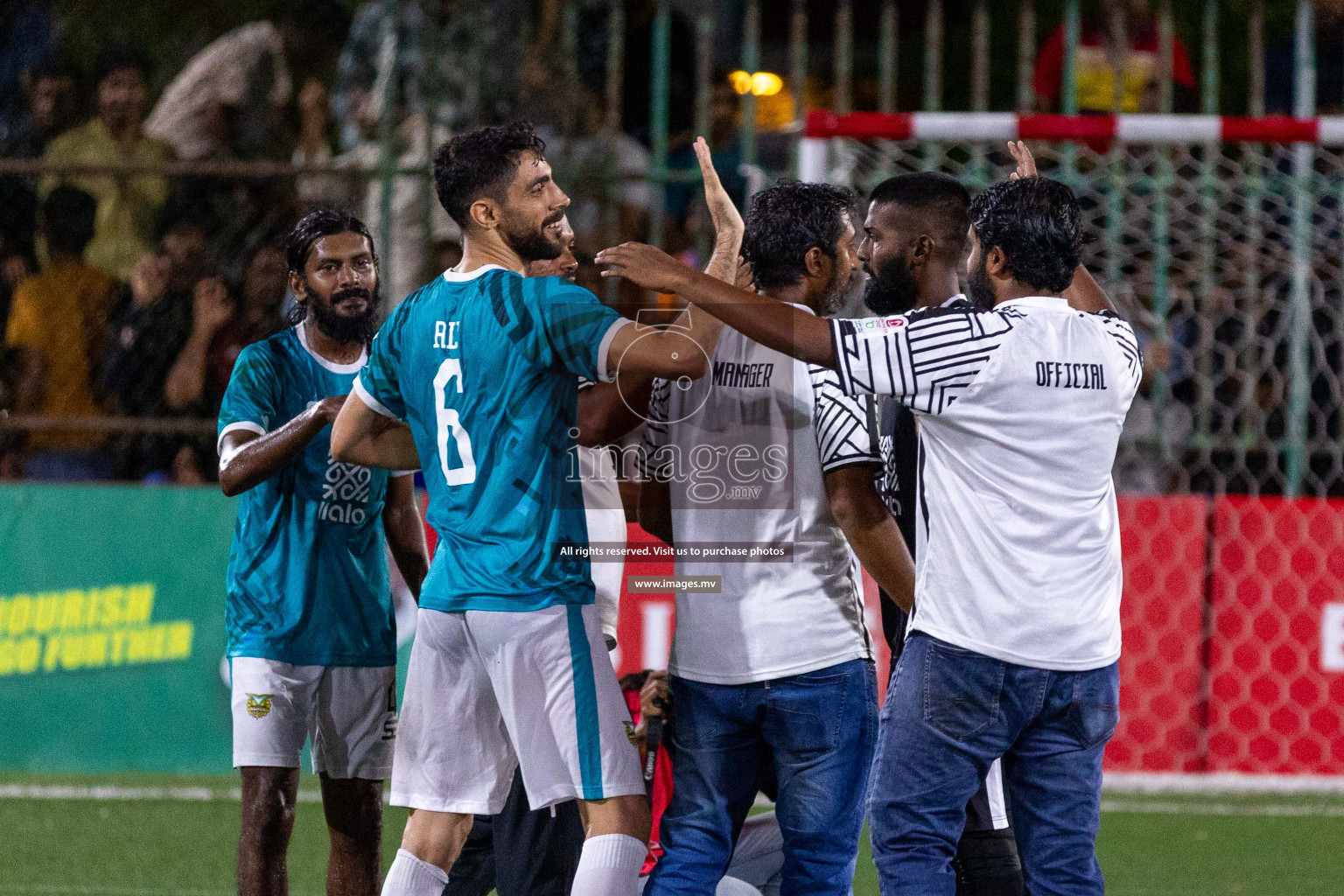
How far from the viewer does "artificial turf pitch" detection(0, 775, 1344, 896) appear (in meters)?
5.32

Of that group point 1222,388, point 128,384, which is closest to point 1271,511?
point 1222,388

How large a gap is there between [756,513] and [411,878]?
43.4 inches

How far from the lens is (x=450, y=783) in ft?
11.5

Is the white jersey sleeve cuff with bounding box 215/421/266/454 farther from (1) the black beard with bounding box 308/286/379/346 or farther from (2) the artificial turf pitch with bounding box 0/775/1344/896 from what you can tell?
(2) the artificial turf pitch with bounding box 0/775/1344/896

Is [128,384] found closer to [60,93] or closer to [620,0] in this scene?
[60,93]

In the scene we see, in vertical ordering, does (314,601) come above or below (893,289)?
below

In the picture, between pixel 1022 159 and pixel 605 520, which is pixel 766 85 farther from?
pixel 605 520

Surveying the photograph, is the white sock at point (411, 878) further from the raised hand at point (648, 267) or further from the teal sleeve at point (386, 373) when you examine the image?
the raised hand at point (648, 267)

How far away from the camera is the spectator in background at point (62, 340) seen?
24.5 ft

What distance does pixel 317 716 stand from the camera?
4234mm

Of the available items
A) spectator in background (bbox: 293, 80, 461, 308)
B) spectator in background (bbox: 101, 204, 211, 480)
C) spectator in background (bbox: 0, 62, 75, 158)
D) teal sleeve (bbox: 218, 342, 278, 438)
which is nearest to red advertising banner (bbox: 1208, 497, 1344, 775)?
spectator in background (bbox: 293, 80, 461, 308)

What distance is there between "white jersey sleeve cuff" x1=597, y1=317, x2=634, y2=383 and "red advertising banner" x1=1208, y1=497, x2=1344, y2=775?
15.0 ft

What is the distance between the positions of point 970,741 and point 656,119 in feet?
16.1

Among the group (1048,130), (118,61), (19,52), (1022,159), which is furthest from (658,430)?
(19,52)
